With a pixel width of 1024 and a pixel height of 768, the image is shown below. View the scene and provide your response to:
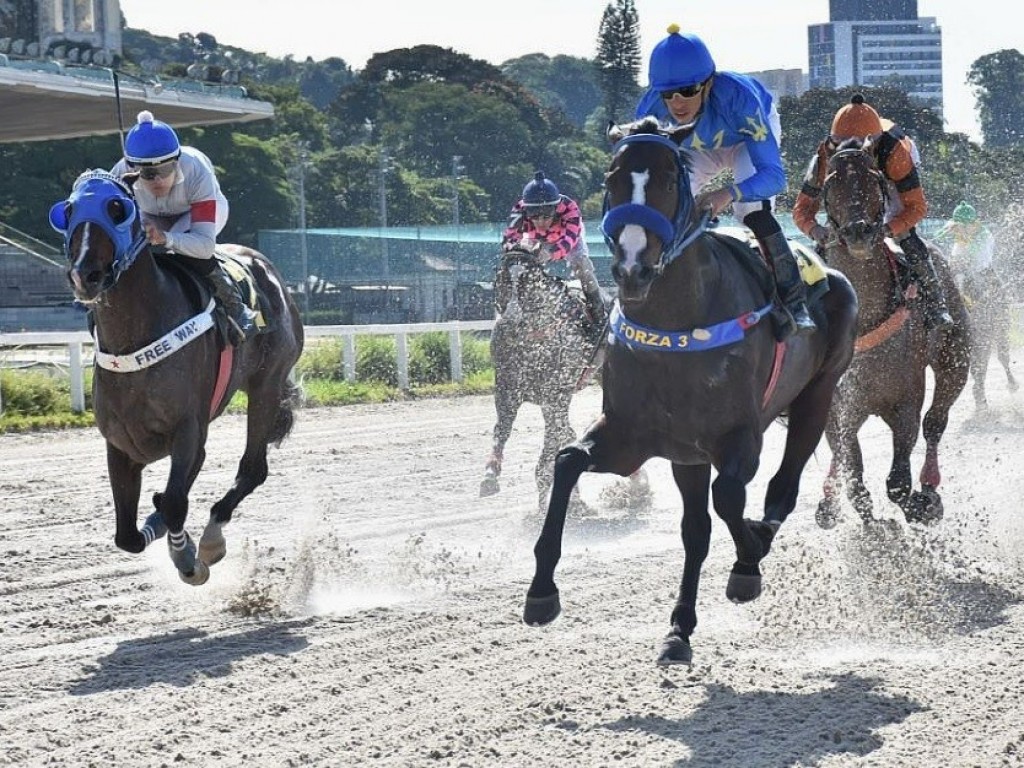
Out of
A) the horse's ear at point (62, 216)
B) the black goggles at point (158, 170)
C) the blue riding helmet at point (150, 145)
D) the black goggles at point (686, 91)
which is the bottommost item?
the horse's ear at point (62, 216)

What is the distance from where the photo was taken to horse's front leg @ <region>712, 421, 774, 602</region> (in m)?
5.76

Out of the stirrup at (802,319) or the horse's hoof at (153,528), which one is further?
the horse's hoof at (153,528)

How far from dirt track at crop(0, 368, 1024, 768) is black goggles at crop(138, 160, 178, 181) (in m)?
1.88

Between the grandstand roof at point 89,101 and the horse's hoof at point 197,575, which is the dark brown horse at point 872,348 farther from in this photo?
the grandstand roof at point 89,101

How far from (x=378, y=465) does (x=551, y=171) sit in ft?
225

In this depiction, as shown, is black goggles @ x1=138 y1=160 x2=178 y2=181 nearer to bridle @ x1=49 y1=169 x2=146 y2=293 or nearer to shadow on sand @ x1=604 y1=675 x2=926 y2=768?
bridle @ x1=49 y1=169 x2=146 y2=293

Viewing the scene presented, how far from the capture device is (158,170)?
7.41 m

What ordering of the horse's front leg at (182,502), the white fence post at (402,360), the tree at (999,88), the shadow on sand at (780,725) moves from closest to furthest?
1. the shadow on sand at (780,725)
2. the horse's front leg at (182,502)
3. the white fence post at (402,360)
4. the tree at (999,88)

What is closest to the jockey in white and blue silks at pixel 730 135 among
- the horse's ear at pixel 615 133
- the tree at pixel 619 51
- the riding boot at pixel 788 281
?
the riding boot at pixel 788 281

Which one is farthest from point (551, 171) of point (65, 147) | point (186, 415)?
point (186, 415)

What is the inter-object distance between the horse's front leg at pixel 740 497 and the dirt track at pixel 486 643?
30 cm

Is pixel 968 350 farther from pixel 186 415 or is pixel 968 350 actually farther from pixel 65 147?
pixel 65 147

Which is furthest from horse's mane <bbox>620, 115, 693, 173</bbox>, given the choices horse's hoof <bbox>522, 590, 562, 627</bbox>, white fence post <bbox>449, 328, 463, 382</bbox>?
white fence post <bbox>449, 328, 463, 382</bbox>

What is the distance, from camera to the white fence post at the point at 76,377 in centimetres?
1584
